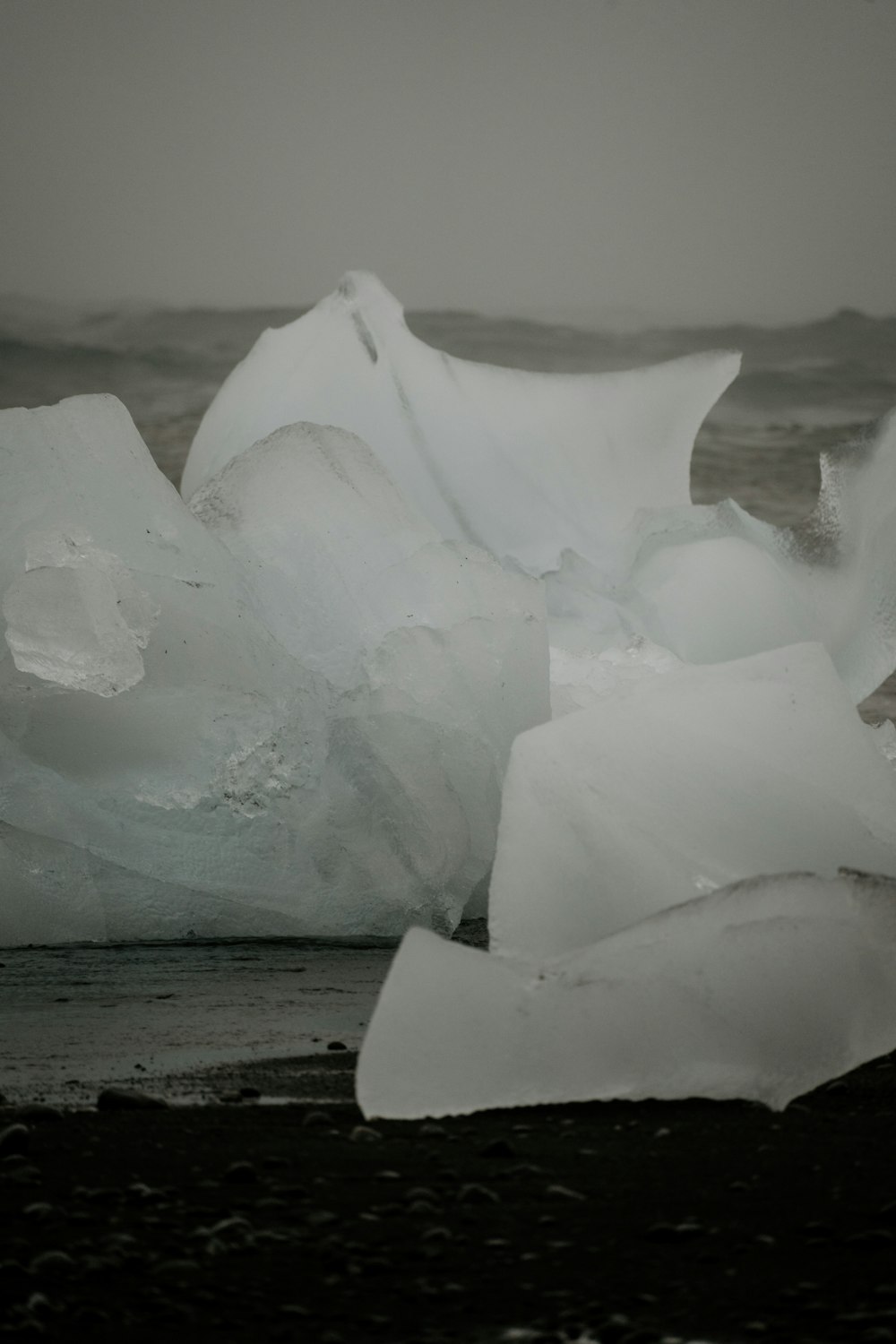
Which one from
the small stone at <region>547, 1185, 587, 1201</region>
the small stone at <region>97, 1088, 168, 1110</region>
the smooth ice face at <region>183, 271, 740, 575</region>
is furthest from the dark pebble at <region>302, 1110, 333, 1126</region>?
the smooth ice face at <region>183, 271, 740, 575</region>

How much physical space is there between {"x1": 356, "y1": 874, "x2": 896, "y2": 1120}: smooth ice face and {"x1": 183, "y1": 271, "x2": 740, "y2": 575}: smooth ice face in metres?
1.89

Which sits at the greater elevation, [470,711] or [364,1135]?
[364,1135]

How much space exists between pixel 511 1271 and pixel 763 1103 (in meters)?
0.44

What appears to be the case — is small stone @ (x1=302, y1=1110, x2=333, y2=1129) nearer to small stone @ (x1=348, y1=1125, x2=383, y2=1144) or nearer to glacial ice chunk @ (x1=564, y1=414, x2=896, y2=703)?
small stone @ (x1=348, y1=1125, x2=383, y2=1144)

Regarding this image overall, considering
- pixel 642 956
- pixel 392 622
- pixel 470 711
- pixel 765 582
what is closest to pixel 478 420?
pixel 765 582

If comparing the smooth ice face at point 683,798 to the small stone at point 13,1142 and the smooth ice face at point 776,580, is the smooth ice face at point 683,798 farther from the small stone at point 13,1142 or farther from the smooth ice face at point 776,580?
the smooth ice face at point 776,580

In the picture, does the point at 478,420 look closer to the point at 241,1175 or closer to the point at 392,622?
the point at 392,622

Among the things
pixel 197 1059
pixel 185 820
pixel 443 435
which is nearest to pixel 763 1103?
pixel 197 1059

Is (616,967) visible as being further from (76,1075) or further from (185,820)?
(185,820)

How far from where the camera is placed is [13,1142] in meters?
1.04

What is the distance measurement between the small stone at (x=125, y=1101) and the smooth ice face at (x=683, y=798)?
30 centimetres

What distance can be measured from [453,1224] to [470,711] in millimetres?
1473

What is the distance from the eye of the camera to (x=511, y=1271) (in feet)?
2.66

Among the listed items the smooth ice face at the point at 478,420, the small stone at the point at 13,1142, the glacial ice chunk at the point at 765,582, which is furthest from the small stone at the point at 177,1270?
the smooth ice face at the point at 478,420
